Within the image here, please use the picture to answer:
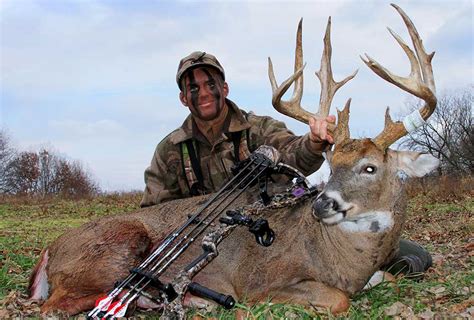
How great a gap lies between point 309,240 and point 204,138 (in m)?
2.15

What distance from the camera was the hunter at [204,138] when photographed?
6637mm

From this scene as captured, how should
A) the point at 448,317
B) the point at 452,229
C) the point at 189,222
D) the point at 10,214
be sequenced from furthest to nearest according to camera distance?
the point at 10,214 < the point at 452,229 < the point at 189,222 < the point at 448,317

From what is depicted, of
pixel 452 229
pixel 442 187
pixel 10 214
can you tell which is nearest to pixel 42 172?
pixel 10 214

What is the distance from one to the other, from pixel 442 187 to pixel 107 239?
16120 mm

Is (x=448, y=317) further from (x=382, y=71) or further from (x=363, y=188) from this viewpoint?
(x=382, y=71)

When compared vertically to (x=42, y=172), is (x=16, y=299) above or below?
below

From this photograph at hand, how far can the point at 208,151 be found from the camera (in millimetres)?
6746

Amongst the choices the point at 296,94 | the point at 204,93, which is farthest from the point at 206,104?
the point at 296,94

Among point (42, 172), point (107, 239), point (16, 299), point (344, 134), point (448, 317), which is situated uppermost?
point (42, 172)

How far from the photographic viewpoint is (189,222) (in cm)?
501

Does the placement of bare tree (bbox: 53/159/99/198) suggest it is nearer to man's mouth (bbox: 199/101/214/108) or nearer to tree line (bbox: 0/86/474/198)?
tree line (bbox: 0/86/474/198)

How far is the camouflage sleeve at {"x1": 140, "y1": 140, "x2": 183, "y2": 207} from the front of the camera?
22.3 feet

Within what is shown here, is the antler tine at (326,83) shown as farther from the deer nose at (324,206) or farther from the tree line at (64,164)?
the tree line at (64,164)

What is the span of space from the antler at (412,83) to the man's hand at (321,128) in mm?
540
